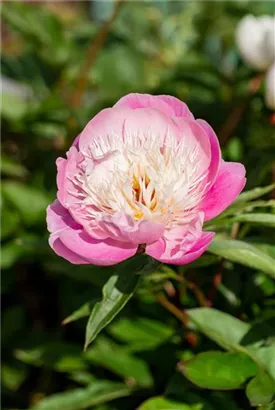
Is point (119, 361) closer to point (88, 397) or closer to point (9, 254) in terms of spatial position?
point (88, 397)

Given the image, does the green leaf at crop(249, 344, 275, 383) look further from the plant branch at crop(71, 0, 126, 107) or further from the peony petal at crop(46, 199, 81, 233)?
the plant branch at crop(71, 0, 126, 107)

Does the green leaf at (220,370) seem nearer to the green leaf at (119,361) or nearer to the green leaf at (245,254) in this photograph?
the green leaf at (245,254)

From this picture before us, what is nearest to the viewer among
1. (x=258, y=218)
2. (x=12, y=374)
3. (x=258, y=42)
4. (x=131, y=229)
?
(x=131, y=229)

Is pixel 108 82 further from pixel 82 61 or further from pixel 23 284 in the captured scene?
pixel 23 284

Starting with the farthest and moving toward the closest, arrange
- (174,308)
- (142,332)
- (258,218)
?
(142,332)
(174,308)
(258,218)

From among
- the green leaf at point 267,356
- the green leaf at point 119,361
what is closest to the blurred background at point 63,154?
the green leaf at point 119,361

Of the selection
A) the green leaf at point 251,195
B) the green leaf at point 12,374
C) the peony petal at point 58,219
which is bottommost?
the green leaf at point 12,374

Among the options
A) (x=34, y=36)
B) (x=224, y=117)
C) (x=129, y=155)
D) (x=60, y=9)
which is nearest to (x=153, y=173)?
(x=129, y=155)

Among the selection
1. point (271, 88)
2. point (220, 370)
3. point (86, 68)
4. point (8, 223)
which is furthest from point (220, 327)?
point (86, 68)
